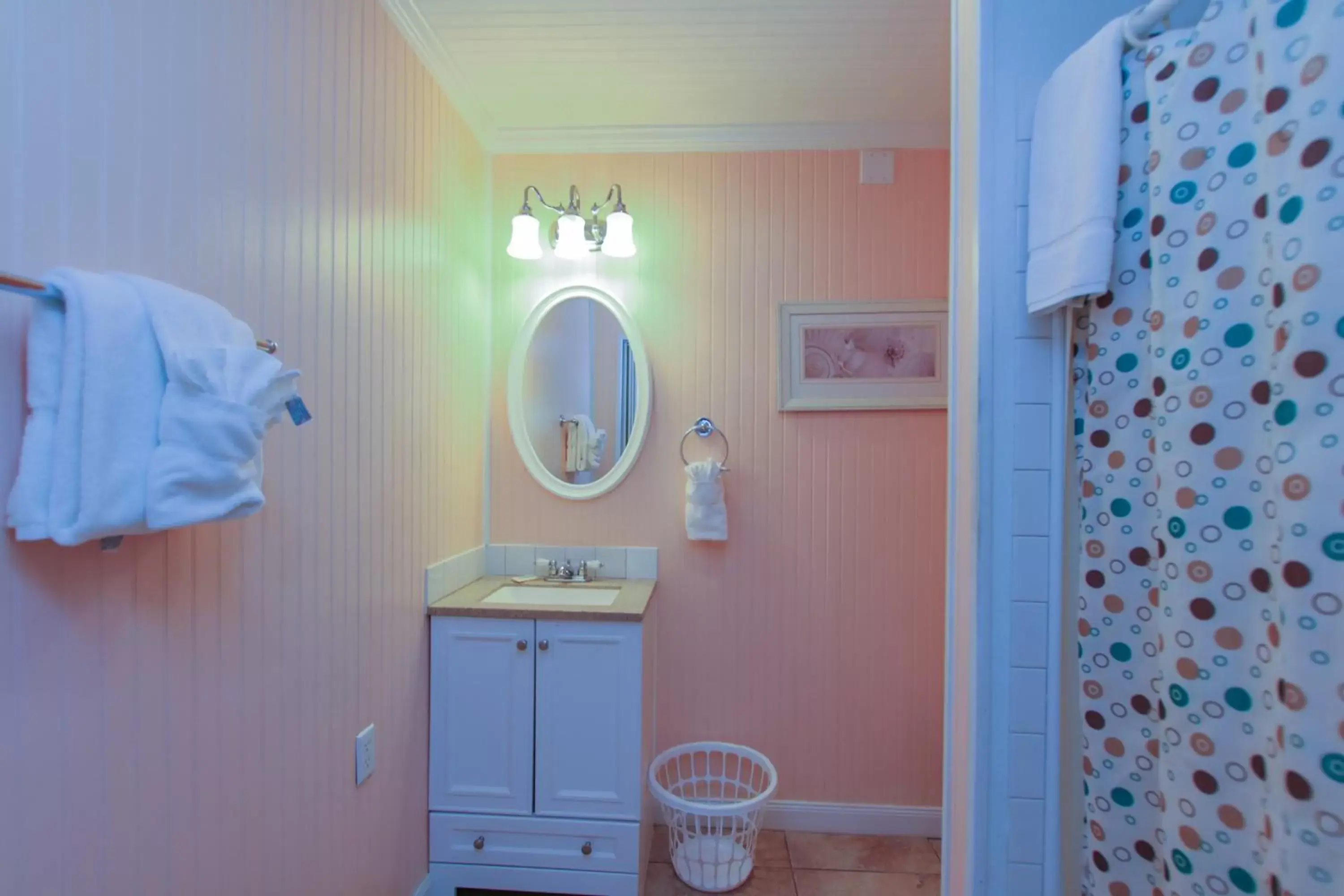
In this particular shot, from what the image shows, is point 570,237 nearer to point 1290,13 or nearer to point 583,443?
point 583,443

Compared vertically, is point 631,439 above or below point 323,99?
below

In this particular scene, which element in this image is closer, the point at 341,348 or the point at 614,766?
the point at 341,348

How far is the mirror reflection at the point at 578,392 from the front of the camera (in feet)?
6.71

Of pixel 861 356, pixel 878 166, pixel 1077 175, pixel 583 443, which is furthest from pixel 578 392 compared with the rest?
pixel 1077 175

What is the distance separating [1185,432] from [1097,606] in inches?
11.5

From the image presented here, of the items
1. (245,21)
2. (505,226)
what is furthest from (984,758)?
(505,226)

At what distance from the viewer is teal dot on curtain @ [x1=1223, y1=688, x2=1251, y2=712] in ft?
2.17

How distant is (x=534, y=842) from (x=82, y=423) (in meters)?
1.52

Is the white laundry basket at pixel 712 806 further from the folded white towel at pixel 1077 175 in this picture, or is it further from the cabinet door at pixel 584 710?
the folded white towel at pixel 1077 175

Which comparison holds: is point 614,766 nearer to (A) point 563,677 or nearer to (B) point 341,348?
(A) point 563,677

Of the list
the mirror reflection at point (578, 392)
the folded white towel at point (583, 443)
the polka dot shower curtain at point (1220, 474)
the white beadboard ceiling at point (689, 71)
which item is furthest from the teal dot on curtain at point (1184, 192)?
the folded white towel at point (583, 443)

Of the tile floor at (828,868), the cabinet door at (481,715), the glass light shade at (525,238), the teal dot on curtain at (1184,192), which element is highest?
the glass light shade at (525,238)

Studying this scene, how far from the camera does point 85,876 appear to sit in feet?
2.37

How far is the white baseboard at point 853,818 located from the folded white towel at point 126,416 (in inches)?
78.1
